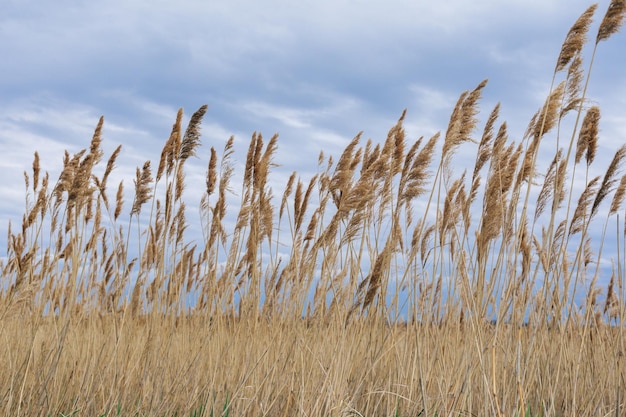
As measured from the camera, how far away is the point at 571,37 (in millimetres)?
3072

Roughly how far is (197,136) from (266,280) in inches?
50.9

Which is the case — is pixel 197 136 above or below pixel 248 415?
above

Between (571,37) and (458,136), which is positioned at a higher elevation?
(571,37)

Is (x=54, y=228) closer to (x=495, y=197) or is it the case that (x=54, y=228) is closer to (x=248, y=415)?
(x=248, y=415)

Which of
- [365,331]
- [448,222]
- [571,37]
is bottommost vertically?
[365,331]

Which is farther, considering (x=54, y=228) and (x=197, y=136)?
(x=54, y=228)

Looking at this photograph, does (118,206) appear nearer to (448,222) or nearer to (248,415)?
(248,415)

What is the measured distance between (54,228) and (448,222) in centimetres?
299

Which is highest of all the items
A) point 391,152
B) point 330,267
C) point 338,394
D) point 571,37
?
point 571,37

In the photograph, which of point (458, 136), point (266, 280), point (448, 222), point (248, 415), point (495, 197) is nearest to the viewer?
point (495, 197)

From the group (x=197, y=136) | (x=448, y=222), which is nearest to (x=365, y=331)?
(x=448, y=222)

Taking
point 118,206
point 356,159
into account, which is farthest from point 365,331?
point 118,206

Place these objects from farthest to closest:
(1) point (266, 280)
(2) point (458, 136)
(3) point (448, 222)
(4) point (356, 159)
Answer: (1) point (266, 280) → (4) point (356, 159) → (3) point (448, 222) → (2) point (458, 136)

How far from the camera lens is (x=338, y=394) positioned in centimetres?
314
